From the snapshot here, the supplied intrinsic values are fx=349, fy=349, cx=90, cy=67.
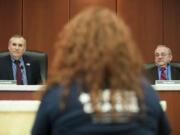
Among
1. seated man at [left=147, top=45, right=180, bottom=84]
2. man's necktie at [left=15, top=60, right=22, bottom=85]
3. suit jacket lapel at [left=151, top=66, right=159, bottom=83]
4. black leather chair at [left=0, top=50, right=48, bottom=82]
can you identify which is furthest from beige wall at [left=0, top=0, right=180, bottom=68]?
man's necktie at [left=15, top=60, right=22, bottom=85]

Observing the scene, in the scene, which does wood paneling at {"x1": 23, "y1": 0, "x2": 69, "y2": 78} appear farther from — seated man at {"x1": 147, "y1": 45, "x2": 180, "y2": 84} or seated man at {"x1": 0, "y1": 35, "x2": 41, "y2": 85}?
seated man at {"x1": 147, "y1": 45, "x2": 180, "y2": 84}

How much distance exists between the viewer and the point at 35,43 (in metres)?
6.20

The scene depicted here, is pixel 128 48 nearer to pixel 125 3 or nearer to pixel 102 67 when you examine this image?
pixel 102 67

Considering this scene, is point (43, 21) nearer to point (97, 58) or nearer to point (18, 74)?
point (18, 74)

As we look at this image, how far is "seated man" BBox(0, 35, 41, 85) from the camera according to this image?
154 inches

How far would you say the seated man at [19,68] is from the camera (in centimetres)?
390

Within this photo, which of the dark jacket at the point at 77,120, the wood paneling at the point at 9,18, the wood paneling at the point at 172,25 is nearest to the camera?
the dark jacket at the point at 77,120

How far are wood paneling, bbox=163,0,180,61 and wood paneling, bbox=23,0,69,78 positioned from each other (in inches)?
72.0

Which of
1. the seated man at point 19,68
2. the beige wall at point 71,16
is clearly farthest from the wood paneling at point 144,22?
the seated man at point 19,68

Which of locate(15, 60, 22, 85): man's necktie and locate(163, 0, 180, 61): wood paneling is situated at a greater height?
locate(163, 0, 180, 61): wood paneling

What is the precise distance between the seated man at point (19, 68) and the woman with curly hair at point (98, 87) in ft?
9.01

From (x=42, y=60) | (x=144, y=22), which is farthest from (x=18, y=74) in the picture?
(x=144, y=22)

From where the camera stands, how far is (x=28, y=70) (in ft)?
13.0

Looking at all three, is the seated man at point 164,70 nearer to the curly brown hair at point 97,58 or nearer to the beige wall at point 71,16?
the beige wall at point 71,16
